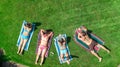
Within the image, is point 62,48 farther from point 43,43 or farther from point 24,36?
point 24,36

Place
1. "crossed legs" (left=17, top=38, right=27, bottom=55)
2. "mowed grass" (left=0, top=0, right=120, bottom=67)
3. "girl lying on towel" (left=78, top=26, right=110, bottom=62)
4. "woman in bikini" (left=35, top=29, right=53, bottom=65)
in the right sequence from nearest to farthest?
"girl lying on towel" (left=78, top=26, right=110, bottom=62) → "mowed grass" (left=0, top=0, right=120, bottom=67) → "woman in bikini" (left=35, top=29, right=53, bottom=65) → "crossed legs" (left=17, top=38, right=27, bottom=55)

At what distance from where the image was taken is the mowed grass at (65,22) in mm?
19250

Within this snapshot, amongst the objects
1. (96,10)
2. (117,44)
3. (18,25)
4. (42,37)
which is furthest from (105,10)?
(18,25)

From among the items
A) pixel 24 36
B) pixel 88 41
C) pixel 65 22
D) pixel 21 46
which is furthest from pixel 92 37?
pixel 21 46

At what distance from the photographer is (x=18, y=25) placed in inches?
786

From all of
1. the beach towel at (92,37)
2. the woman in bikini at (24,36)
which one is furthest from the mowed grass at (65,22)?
the woman in bikini at (24,36)

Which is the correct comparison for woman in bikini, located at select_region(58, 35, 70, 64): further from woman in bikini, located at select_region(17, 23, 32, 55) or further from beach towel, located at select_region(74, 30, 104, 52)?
woman in bikini, located at select_region(17, 23, 32, 55)

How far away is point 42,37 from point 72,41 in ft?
6.34

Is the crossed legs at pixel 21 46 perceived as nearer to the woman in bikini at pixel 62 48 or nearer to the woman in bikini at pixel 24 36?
the woman in bikini at pixel 24 36

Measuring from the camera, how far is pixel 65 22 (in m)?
19.6

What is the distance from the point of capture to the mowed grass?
758 inches

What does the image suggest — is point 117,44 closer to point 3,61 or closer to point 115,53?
point 115,53

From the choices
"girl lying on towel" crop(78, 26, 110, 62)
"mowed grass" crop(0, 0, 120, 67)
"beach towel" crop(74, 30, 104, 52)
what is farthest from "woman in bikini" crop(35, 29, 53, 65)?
"girl lying on towel" crop(78, 26, 110, 62)

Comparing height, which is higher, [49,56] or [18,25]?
[18,25]
